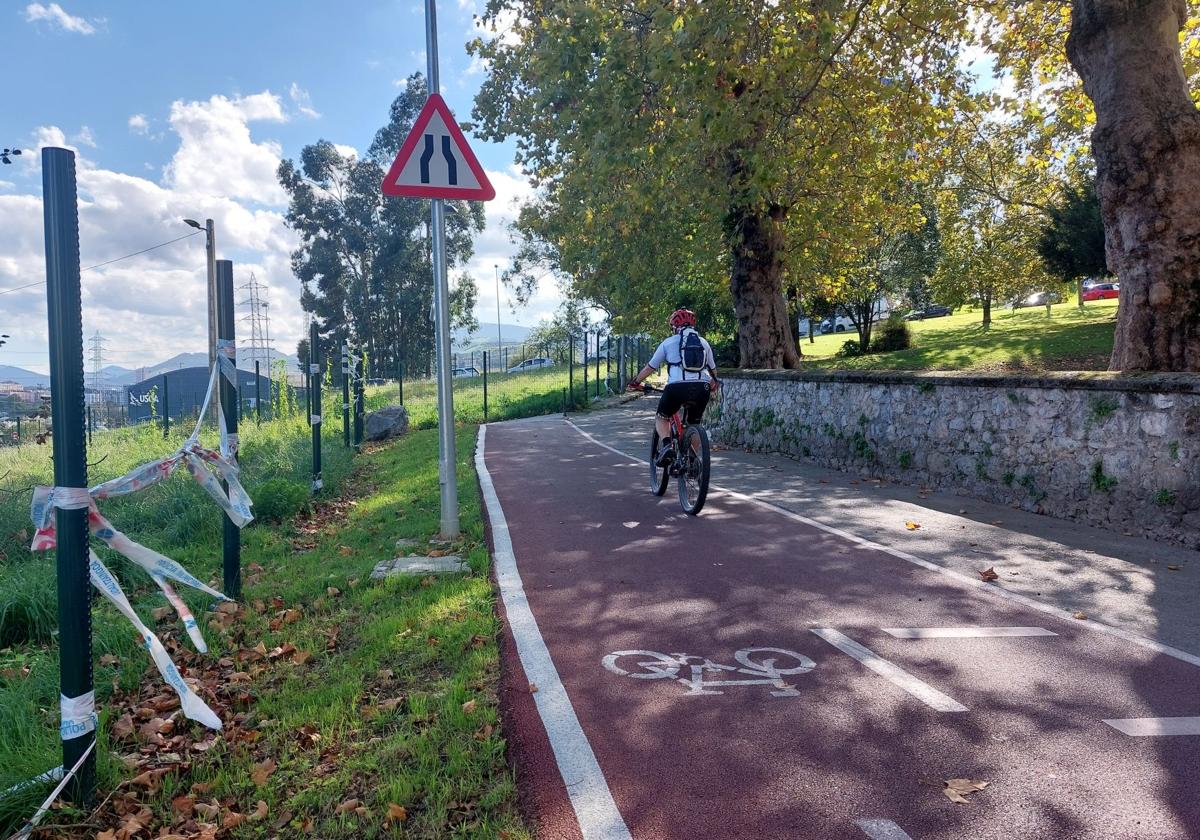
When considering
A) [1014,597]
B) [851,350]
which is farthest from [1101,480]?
[851,350]

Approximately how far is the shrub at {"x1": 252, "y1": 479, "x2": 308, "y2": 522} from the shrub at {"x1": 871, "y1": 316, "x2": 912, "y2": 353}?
919 inches

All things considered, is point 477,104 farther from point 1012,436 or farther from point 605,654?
point 605,654

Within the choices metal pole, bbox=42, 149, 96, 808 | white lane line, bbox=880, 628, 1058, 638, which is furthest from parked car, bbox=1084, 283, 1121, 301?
metal pole, bbox=42, 149, 96, 808

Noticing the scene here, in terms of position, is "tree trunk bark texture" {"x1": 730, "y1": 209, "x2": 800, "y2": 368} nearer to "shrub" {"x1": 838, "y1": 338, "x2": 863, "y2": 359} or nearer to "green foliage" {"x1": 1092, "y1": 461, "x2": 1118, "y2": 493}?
"green foliage" {"x1": 1092, "y1": 461, "x2": 1118, "y2": 493}

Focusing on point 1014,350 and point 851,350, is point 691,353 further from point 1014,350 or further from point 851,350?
point 851,350

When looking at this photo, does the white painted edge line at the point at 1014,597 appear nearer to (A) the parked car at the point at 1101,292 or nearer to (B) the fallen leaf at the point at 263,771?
(B) the fallen leaf at the point at 263,771

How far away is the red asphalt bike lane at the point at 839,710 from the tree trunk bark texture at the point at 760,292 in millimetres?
11589

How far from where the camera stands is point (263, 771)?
10.9ft

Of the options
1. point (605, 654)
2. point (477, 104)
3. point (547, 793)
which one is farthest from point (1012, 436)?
point (477, 104)

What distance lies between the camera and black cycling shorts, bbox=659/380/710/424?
8773 millimetres

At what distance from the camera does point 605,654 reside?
447 centimetres

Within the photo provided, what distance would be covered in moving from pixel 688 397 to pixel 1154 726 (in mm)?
5669

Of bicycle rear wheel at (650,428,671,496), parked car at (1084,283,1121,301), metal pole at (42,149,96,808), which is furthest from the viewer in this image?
parked car at (1084,283,1121,301)

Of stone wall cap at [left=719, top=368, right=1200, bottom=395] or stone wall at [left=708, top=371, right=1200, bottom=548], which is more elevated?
stone wall cap at [left=719, top=368, right=1200, bottom=395]
